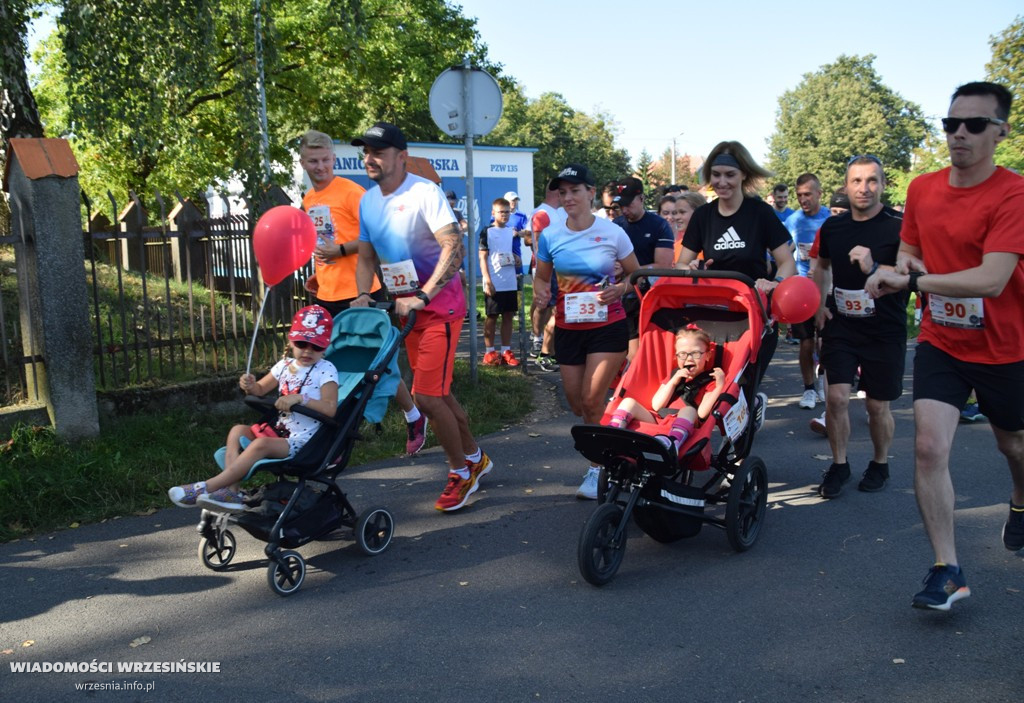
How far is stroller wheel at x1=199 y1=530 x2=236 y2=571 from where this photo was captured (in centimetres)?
466

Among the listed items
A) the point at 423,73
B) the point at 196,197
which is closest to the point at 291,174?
the point at 196,197

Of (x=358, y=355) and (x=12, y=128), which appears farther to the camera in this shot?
(x=12, y=128)

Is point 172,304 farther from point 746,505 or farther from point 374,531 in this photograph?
point 746,505

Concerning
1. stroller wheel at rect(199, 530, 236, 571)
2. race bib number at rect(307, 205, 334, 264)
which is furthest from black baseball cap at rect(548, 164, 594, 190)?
stroller wheel at rect(199, 530, 236, 571)

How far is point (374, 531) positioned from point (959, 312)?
310 centimetres

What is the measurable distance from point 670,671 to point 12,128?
8861 mm

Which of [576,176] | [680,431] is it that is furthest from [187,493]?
[576,176]

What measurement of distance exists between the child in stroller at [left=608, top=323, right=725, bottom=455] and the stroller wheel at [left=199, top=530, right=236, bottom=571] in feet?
6.92

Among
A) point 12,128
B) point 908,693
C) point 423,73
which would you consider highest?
point 423,73

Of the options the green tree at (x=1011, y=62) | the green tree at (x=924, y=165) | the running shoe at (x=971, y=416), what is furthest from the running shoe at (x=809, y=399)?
the green tree at (x=1011, y=62)

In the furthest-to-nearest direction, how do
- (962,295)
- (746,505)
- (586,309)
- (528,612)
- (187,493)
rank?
(586,309), (746,505), (187,493), (528,612), (962,295)

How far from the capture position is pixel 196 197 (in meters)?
20.3

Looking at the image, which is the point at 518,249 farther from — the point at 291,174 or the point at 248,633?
the point at 291,174

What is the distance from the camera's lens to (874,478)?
5926mm
